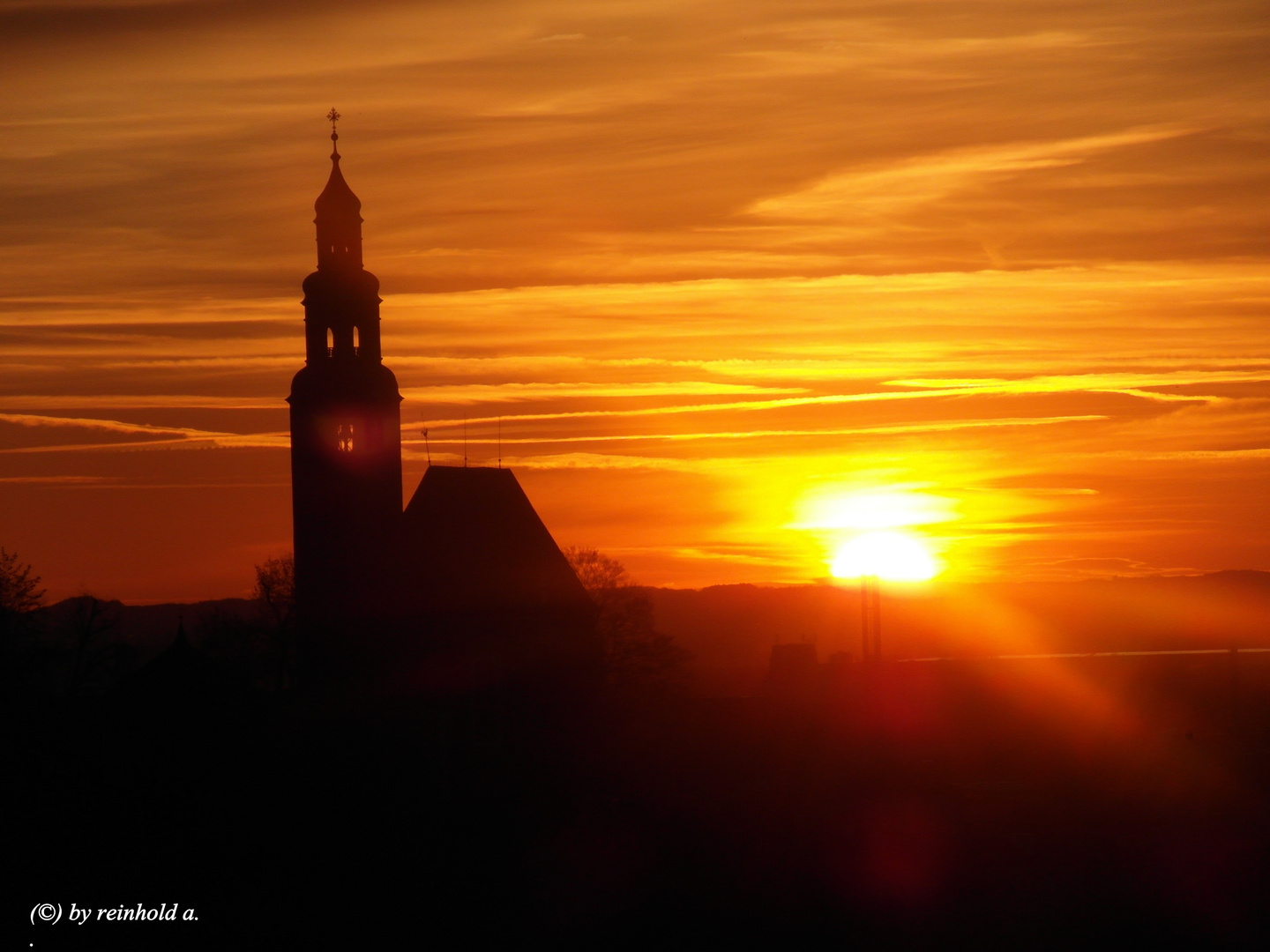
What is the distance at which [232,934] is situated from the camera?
86.3 feet

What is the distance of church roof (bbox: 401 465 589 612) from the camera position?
4988 cm

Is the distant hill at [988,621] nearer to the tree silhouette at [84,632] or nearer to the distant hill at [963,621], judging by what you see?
the distant hill at [963,621]

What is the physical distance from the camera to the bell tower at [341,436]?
48250 millimetres

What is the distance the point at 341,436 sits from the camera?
48.7m

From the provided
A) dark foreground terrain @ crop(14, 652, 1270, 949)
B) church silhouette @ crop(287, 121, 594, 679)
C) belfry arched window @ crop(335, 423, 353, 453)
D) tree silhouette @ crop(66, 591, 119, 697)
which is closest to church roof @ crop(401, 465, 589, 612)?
church silhouette @ crop(287, 121, 594, 679)

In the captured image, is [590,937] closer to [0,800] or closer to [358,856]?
[358,856]

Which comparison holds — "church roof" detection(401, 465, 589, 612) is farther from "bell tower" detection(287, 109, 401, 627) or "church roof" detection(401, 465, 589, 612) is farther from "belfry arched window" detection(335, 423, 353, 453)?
"belfry arched window" detection(335, 423, 353, 453)

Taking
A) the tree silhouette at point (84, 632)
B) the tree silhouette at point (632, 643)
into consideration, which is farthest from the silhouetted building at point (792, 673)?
the tree silhouette at point (84, 632)

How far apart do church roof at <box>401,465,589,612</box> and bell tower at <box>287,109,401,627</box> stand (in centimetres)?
114

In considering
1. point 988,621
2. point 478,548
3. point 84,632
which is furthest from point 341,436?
point 988,621

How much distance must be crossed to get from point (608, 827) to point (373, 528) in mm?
19246

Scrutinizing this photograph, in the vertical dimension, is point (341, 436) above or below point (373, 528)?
above

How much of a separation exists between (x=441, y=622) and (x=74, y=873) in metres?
21.4

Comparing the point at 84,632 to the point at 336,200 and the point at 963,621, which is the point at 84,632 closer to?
the point at 336,200
